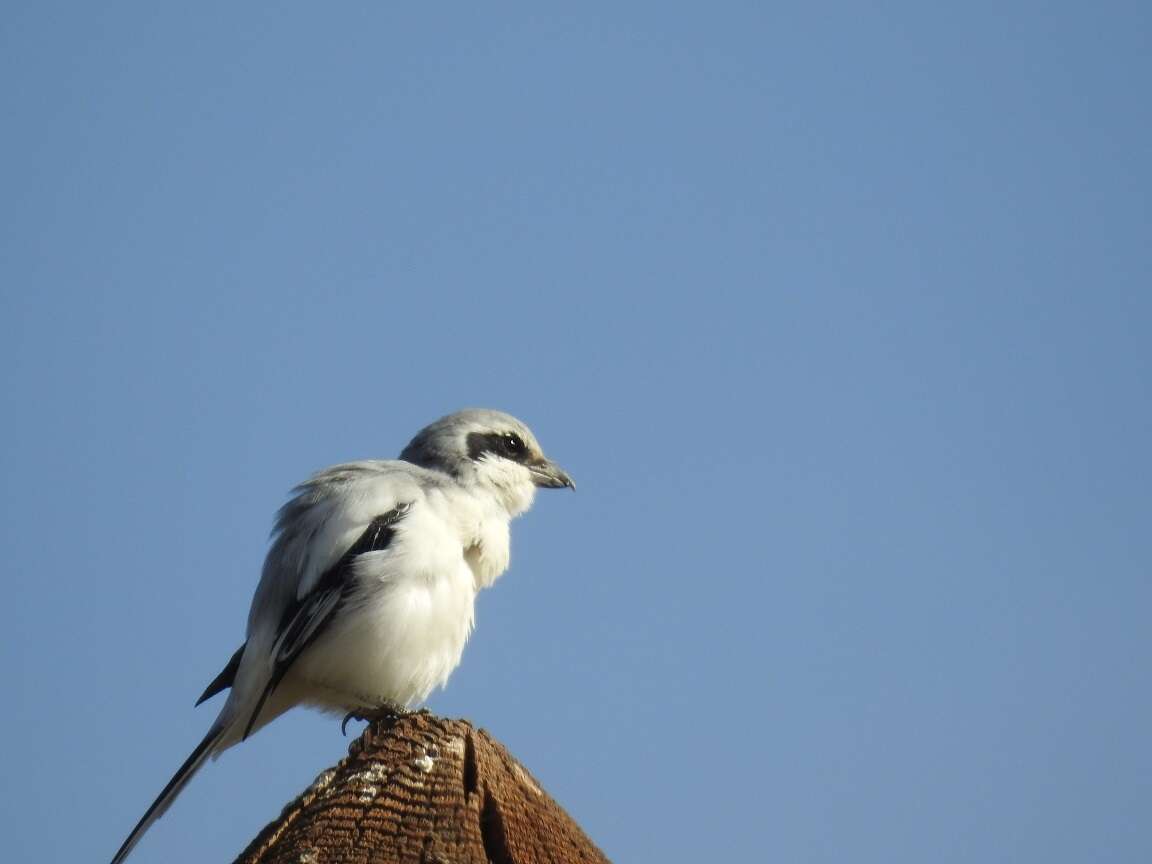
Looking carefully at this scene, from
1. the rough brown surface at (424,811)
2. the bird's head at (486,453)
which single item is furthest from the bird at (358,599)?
the rough brown surface at (424,811)

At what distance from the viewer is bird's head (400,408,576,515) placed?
10.5 m

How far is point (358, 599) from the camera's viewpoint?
9055mm

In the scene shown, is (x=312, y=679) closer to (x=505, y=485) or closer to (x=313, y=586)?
(x=313, y=586)

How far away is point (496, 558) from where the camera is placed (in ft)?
32.9

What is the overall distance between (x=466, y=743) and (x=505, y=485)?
5.05 metres

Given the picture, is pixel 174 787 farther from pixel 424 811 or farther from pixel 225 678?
pixel 424 811

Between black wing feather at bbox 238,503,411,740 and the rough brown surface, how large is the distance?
3.27m

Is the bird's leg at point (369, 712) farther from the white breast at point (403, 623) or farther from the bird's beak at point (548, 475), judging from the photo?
the bird's beak at point (548, 475)

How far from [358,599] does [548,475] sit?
109 inches

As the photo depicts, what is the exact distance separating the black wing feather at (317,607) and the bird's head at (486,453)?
122 centimetres

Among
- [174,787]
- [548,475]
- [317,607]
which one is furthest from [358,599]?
[548,475]

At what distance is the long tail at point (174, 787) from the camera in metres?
7.74

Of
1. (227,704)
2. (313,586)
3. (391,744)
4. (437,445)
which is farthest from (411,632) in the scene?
(391,744)

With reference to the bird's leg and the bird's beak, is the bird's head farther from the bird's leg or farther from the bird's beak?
→ the bird's leg
